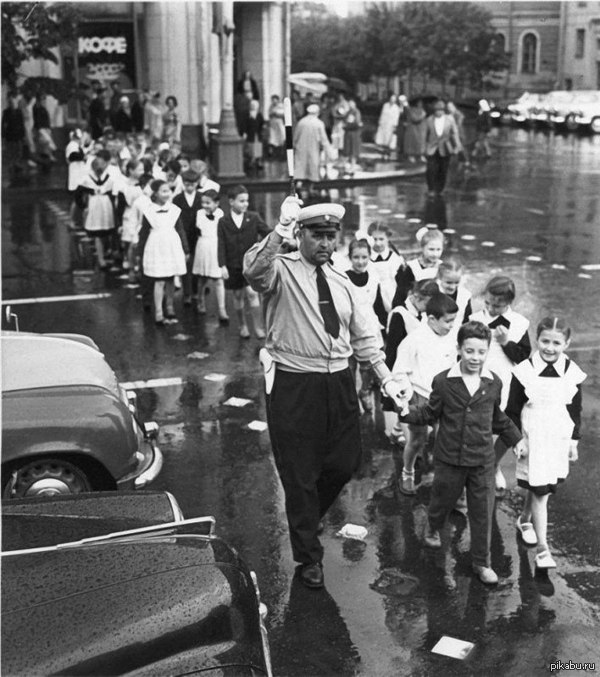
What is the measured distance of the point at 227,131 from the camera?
2359cm

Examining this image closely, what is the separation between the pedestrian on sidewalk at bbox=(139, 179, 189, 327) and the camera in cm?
1130

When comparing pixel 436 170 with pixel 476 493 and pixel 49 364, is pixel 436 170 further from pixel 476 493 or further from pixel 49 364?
pixel 476 493

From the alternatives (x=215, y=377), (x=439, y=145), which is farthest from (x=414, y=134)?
(x=215, y=377)

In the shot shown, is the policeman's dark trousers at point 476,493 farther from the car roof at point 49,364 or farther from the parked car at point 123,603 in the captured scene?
the parked car at point 123,603

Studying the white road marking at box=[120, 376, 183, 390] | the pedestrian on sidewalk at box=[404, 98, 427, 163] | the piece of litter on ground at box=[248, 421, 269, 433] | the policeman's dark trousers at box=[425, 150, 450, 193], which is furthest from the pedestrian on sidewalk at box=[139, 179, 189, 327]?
the pedestrian on sidewalk at box=[404, 98, 427, 163]

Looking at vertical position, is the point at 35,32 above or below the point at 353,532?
above

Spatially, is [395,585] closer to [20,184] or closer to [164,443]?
[164,443]

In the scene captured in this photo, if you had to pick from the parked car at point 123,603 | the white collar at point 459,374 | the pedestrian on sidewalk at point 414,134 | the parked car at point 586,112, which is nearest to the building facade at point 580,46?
the parked car at point 586,112

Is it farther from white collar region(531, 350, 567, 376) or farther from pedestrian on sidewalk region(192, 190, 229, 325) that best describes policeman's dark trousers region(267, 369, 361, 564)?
pedestrian on sidewalk region(192, 190, 229, 325)

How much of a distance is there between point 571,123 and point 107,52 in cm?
2043

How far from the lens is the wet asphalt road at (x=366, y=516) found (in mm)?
5371

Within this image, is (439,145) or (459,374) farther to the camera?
(439,145)

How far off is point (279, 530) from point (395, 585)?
3.35 feet

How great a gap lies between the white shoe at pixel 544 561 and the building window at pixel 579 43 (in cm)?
5846
